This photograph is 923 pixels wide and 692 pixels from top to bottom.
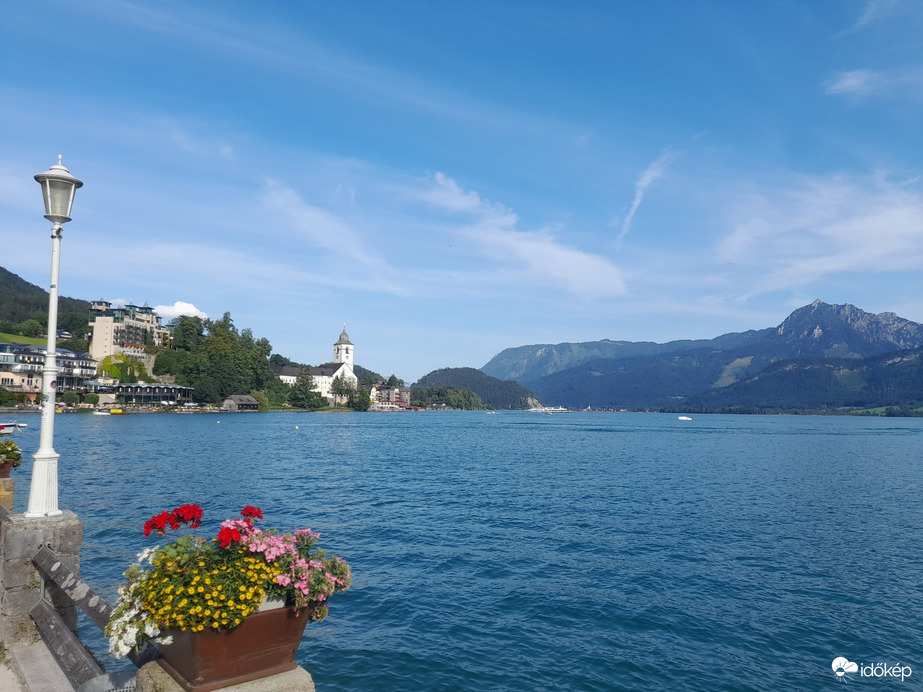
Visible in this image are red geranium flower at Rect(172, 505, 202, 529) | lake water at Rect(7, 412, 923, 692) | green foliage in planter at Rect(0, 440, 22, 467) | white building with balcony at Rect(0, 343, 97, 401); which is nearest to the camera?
red geranium flower at Rect(172, 505, 202, 529)

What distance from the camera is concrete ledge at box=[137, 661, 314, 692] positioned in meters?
5.44

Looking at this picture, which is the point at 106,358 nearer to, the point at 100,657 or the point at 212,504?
the point at 212,504

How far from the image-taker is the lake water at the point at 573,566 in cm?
1595

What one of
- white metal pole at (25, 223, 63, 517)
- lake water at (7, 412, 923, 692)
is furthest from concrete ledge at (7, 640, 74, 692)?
lake water at (7, 412, 923, 692)

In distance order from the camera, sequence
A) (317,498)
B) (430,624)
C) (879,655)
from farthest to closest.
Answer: (317,498) < (430,624) < (879,655)

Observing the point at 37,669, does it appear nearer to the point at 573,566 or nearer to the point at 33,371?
the point at 573,566

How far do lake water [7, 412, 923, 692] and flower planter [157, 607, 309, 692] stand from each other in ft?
32.9

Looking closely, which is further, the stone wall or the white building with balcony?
the white building with balcony

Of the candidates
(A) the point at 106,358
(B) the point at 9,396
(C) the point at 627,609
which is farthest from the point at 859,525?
(A) the point at 106,358

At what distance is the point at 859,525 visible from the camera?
1389 inches

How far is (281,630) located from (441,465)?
58.2 m

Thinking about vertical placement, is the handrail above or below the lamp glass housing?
below

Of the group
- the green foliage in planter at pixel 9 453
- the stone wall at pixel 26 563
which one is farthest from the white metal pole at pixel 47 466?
the green foliage in planter at pixel 9 453

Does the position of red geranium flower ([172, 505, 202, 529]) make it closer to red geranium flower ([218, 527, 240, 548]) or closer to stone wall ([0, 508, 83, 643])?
red geranium flower ([218, 527, 240, 548])
